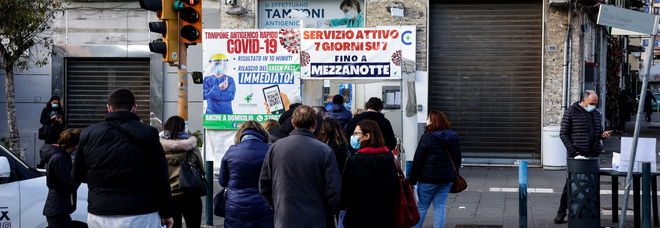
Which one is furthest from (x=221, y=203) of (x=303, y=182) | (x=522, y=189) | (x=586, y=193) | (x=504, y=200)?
(x=504, y=200)

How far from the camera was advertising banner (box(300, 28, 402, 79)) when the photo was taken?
1056 centimetres

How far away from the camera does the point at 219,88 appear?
37.8 feet

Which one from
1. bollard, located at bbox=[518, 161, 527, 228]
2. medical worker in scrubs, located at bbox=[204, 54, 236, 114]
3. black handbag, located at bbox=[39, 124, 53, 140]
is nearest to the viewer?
bollard, located at bbox=[518, 161, 527, 228]

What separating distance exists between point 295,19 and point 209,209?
23.9ft

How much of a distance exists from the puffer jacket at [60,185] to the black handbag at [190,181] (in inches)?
35.5

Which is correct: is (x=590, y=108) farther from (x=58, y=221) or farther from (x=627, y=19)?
(x=58, y=221)

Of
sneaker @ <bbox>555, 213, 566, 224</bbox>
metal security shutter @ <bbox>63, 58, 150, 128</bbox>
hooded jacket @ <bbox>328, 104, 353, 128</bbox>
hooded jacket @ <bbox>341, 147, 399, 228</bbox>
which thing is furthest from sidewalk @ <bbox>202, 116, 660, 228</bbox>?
metal security shutter @ <bbox>63, 58, 150, 128</bbox>

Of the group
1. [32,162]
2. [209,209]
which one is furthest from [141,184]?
[32,162]

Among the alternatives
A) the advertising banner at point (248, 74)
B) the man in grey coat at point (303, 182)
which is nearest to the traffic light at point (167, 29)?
the man in grey coat at point (303, 182)

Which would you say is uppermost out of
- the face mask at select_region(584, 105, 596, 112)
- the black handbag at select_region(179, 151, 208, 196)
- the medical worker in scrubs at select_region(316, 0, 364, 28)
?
the medical worker in scrubs at select_region(316, 0, 364, 28)

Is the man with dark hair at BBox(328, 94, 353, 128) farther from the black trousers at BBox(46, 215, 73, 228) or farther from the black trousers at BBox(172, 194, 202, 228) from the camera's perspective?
the black trousers at BBox(46, 215, 73, 228)

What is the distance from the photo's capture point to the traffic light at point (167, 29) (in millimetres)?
7496

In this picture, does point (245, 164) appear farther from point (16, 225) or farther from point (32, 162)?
point (32, 162)

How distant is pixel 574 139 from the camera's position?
25.3 ft
